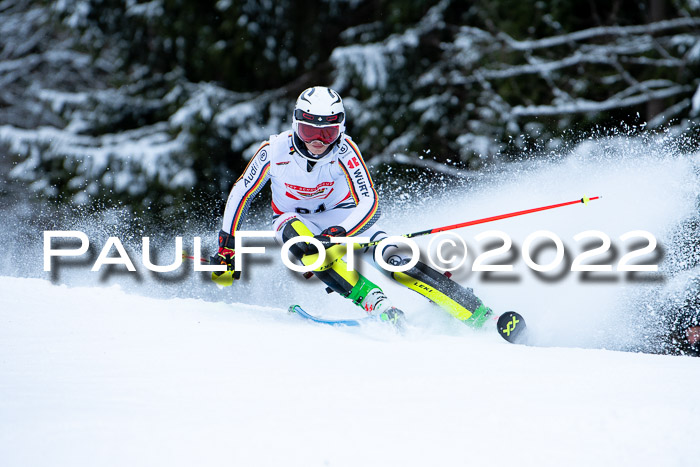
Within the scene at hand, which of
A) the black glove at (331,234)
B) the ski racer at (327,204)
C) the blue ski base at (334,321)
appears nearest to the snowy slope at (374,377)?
the blue ski base at (334,321)

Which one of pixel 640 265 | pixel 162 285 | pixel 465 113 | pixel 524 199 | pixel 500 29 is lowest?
pixel 162 285

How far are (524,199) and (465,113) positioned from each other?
4632 millimetres

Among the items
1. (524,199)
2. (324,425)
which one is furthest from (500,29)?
(324,425)

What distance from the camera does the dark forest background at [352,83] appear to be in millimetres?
9453

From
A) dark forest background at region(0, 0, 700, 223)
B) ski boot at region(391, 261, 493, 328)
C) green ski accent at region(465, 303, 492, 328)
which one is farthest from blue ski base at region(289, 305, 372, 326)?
dark forest background at region(0, 0, 700, 223)

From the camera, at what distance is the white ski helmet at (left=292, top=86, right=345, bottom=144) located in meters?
4.36

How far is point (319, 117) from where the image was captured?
14.3 feet

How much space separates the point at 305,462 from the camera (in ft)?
7.41

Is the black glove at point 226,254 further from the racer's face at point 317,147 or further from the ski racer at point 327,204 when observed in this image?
the racer's face at point 317,147

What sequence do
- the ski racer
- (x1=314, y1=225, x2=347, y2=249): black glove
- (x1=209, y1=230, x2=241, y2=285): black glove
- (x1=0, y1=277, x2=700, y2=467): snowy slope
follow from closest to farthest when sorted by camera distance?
(x1=0, y1=277, x2=700, y2=467): snowy slope
the ski racer
(x1=314, y1=225, x2=347, y2=249): black glove
(x1=209, y1=230, x2=241, y2=285): black glove

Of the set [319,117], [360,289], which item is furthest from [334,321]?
[319,117]

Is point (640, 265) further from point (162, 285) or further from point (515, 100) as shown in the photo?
point (515, 100)

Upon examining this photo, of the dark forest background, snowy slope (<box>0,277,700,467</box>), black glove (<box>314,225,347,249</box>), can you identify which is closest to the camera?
snowy slope (<box>0,277,700,467</box>)

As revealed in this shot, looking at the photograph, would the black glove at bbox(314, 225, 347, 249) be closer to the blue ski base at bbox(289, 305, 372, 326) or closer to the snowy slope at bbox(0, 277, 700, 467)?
the blue ski base at bbox(289, 305, 372, 326)
